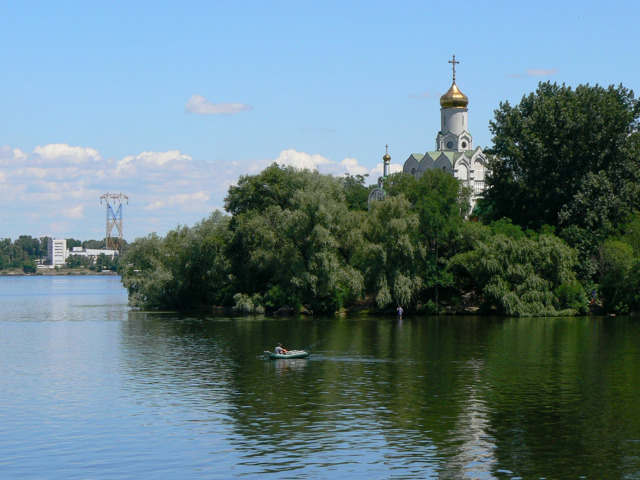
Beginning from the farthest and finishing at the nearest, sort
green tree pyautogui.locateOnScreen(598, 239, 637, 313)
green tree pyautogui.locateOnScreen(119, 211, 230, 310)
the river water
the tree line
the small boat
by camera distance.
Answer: green tree pyautogui.locateOnScreen(119, 211, 230, 310), the tree line, green tree pyautogui.locateOnScreen(598, 239, 637, 313), the small boat, the river water

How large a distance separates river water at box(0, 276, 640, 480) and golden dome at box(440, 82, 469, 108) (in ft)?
227

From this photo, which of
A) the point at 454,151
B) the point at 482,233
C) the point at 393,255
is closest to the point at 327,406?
the point at 393,255

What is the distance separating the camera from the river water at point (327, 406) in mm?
24891

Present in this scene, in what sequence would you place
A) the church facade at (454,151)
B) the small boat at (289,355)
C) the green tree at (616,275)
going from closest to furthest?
the small boat at (289,355)
the green tree at (616,275)
the church facade at (454,151)

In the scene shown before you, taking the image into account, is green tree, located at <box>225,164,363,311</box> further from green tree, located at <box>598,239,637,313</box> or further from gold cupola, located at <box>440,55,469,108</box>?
gold cupola, located at <box>440,55,469,108</box>

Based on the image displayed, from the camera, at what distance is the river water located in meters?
24.9

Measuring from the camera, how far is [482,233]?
79312 millimetres

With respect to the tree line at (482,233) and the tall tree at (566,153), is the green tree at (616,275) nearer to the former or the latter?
the tree line at (482,233)

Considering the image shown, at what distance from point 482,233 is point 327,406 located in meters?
48.8

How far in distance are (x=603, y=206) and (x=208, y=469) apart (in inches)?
2461

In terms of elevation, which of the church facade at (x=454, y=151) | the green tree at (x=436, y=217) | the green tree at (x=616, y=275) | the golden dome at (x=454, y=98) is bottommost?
the green tree at (x=616, y=275)

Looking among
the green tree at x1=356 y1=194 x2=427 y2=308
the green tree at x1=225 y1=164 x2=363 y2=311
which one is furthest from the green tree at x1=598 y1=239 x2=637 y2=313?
the green tree at x1=225 y1=164 x2=363 y2=311

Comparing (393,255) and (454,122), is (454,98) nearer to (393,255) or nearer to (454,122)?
(454,122)

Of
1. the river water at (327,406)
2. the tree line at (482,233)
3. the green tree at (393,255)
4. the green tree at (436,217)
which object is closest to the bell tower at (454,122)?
the tree line at (482,233)
